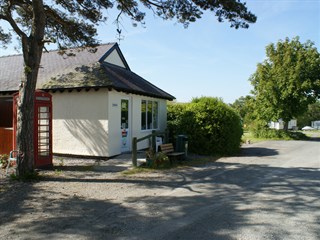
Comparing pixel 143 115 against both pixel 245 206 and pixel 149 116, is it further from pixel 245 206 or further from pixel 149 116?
pixel 245 206

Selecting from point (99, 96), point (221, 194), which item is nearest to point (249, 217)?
point (221, 194)

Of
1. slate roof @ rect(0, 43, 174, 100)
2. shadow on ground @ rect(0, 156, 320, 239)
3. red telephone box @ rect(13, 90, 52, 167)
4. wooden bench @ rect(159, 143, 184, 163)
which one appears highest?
slate roof @ rect(0, 43, 174, 100)

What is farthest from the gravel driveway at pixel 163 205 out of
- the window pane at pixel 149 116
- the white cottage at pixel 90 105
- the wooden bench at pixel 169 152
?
the window pane at pixel 149 116

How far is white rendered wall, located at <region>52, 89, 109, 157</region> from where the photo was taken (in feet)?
44.1

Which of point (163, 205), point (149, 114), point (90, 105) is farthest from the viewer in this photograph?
point (149, 114)

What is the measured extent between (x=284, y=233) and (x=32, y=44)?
28.2 feet

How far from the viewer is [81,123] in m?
13.9

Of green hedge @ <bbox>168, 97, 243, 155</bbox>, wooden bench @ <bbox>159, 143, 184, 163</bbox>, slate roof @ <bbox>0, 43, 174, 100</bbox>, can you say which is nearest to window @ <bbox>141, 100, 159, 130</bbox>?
slate roof @ <bbox>0, 43, 174, 100</bbox>

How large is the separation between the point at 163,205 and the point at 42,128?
21.7ft

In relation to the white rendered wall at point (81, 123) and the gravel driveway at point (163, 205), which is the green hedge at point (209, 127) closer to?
the white rendered wall at point (81, 123)

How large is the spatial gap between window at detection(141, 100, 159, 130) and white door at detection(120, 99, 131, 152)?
1.75 metres

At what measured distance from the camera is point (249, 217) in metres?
5.95

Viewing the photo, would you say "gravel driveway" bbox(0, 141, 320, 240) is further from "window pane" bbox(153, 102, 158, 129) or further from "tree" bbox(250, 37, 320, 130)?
"tree" bbox(250, 37, 320, 130)

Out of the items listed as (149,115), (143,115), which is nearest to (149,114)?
(149,115)
